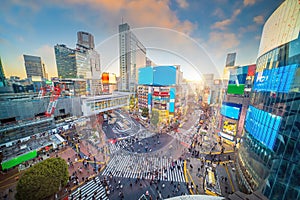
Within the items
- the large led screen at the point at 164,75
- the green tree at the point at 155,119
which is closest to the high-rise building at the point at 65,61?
the large led screen at the point at 164,75

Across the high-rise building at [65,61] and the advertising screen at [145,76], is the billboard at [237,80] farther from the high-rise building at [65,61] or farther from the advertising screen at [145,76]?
the high-rise building at [65,61]

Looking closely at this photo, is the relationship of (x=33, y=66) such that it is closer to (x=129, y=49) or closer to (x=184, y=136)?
(x=129, y=49)

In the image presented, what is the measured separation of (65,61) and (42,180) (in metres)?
58.4

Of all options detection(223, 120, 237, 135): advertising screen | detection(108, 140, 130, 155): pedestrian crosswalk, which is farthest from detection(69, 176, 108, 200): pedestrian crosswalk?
detection(223, 120, 237, 135): advertising screen

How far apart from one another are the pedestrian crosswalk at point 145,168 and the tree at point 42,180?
11.4 ft

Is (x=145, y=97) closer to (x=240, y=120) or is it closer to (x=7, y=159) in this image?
(x=240, y=120)

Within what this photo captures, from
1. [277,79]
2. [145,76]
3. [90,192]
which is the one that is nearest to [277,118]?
[277,79]

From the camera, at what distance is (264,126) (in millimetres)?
6277

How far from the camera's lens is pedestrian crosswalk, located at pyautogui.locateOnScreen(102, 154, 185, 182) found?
27.7 feet

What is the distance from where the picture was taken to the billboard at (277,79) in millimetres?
4811

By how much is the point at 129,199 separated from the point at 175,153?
6.40 metres

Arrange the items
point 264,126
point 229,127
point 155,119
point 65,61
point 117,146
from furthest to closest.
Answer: point 65,61, point 155,119, point 229,127, point 117,146, point 264,126

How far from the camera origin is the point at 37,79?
993 inches

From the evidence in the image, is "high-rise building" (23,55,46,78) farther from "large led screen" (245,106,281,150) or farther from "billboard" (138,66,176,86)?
"large led screen" (245,106,281,150)
